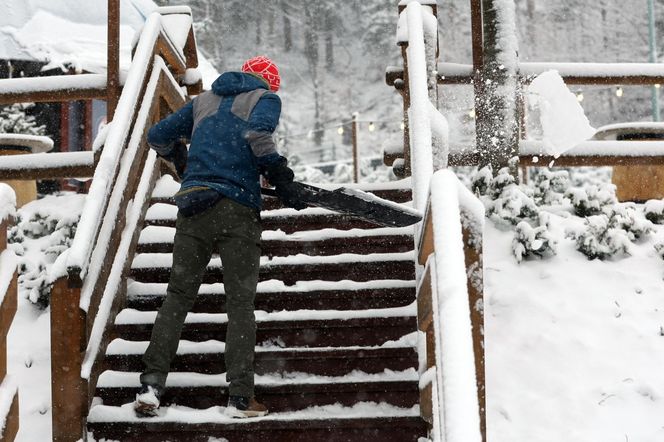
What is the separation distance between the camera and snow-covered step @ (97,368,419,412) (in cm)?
395

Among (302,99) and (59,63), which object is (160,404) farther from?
(302,99)

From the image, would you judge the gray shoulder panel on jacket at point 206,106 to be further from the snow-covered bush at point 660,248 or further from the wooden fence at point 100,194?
the snow-covered bush at point 660,248

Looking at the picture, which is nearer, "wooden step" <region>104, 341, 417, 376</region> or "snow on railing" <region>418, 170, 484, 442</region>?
"snow on railing" <region>418, 170, 484, 442</region>

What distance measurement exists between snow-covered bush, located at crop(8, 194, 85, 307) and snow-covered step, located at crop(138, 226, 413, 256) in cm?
82

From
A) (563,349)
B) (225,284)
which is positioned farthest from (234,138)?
(563,349)

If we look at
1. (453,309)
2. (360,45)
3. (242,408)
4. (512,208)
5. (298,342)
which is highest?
(360,45)

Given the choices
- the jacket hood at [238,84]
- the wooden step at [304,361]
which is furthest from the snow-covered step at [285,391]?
the jacket hood at [238,84]

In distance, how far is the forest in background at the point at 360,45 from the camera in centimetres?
3244

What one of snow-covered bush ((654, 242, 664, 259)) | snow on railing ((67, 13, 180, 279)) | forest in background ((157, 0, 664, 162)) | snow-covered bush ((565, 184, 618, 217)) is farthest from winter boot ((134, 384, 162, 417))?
forest in background ((157, 0, 664, 162))

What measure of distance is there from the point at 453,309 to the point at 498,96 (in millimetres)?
4339

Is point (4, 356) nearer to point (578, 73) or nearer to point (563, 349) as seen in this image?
point (563, 349)

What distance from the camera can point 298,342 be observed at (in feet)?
14.3

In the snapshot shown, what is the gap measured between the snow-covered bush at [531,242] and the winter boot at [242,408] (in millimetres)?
2520

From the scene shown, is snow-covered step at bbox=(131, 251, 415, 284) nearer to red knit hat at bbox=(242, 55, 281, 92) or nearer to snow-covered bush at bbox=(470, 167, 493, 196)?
red knit hat at bbox=(242, 55, 281, 92)
